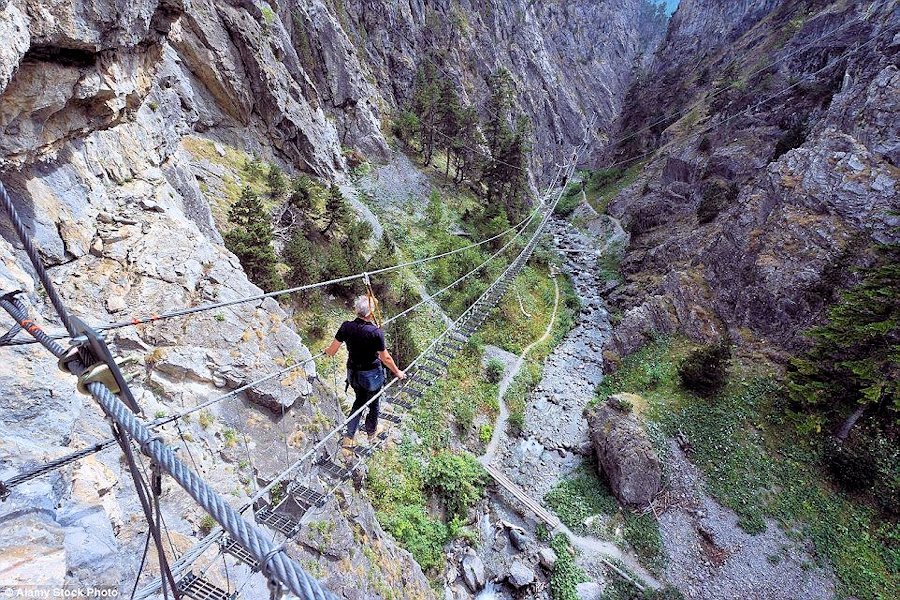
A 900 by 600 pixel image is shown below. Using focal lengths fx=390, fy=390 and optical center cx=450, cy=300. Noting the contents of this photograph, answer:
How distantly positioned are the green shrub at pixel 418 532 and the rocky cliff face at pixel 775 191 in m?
13.9

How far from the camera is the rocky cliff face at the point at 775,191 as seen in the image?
58.0 ft

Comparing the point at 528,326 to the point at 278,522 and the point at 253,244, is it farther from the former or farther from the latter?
the point at 278,522

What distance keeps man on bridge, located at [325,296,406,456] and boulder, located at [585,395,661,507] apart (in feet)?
39.9

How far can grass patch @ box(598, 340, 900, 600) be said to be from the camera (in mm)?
12055

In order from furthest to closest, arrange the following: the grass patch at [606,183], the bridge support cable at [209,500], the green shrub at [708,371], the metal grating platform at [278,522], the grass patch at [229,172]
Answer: the grass patch at [606,183] < the green shrub at [708,371] < the grass patch at [229,172] < the metal grating platform at [278,522] < the bridge support cable at [209,500]

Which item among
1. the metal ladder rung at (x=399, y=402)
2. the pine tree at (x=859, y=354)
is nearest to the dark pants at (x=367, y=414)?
the metal ladder rung at (x=399, y=402)

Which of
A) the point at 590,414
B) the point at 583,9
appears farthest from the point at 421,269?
the point at 583,9

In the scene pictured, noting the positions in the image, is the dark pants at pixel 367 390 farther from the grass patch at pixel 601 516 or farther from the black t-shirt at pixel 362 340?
the grass patch at pixel 601 516

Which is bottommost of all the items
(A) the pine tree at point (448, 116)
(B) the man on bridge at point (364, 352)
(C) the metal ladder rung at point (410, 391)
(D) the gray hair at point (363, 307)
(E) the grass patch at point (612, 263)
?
(E) the grass patch at point (612, 263)

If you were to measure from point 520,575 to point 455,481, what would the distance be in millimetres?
3463

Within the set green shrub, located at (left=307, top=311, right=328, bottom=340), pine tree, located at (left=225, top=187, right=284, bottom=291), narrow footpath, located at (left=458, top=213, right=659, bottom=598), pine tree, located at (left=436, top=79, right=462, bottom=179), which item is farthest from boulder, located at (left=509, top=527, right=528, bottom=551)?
pine tree, located at (left=436, top=79, right=462, bottom=179)

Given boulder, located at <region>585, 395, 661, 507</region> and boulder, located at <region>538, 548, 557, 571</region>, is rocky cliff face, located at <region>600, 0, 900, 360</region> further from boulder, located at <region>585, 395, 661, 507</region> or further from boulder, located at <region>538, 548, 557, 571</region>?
boulder, located at <region>538, 548, 557, 571</region>

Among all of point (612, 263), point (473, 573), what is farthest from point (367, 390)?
point (612, 263)

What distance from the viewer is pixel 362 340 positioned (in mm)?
6129
